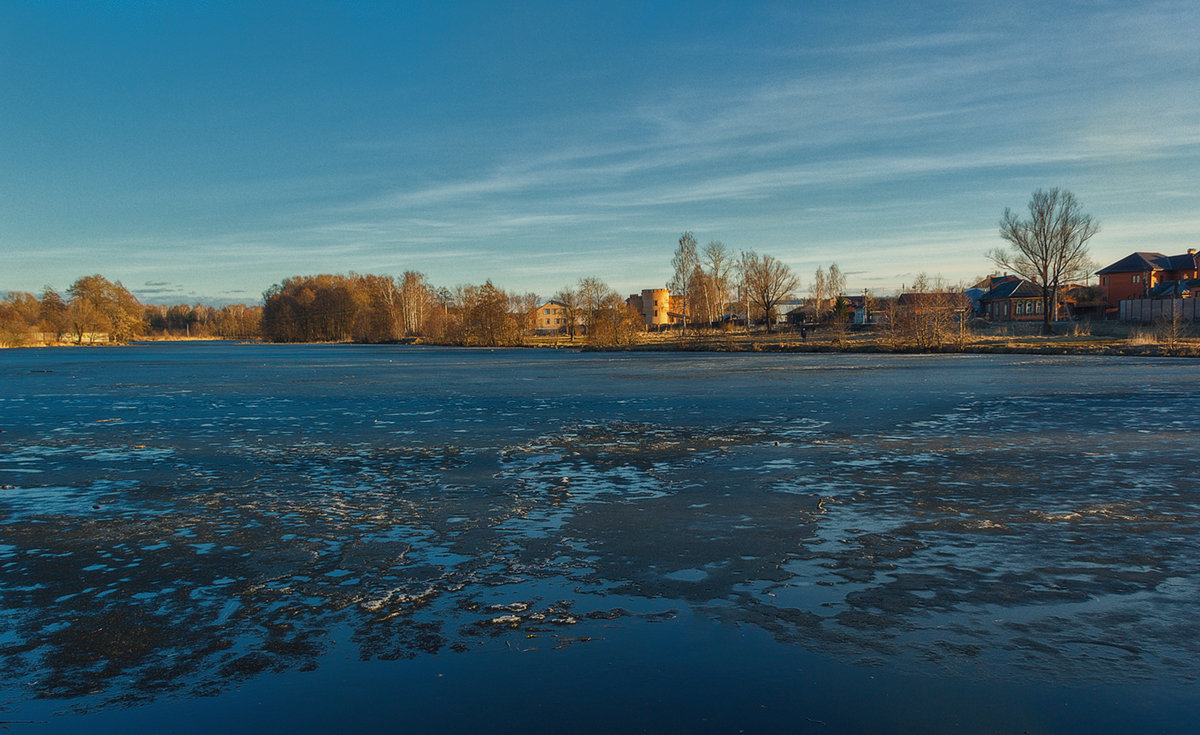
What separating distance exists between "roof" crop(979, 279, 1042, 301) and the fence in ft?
55.4

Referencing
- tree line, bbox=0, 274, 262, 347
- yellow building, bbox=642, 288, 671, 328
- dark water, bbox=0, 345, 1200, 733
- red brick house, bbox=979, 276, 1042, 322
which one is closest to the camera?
dark water, bbox=0, 345, 1200, 733

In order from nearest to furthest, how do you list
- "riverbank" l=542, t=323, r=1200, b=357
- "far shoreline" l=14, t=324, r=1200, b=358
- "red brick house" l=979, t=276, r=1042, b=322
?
"far shoreline" l=14, t=324, r=1200, b=358
"riverbank" l=542, t=323, r=1200, b=357
"red brick house" l=979, t=276, r=1042, b=322

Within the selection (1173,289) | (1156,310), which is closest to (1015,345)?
(1156,310)

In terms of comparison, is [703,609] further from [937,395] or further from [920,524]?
[937,395]

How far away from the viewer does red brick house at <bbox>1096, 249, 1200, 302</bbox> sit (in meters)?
73.5

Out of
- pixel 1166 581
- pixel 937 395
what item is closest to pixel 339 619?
pixel 1166 581

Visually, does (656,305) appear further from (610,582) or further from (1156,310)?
(610,582)

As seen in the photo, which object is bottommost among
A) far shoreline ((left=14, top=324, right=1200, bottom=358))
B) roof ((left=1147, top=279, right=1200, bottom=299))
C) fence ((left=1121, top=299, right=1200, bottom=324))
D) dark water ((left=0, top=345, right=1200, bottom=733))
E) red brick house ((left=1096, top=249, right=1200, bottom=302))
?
dark water ((left=0, top=345, right=1200, bottom=733))

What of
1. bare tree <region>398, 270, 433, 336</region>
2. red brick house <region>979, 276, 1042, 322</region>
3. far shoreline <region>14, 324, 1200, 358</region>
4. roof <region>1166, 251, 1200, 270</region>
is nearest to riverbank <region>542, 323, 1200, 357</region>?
far shoreline <region>14, 324, 1200, 358</region>

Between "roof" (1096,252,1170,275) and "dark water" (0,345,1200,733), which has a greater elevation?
"roof" (1096,252,1170,275)

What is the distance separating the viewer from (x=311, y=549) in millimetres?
6668

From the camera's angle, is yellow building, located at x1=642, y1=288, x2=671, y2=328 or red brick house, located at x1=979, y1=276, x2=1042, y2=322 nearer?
red brick house, located at x1=979, y1=276, x2=1042, y2=322

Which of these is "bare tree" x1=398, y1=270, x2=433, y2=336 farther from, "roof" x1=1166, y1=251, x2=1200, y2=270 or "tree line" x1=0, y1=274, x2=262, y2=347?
"roof" x1=1166, y1=251, x2=1200, y2=270

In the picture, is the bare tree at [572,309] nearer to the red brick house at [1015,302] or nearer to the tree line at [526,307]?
the tree line at [526,307]
